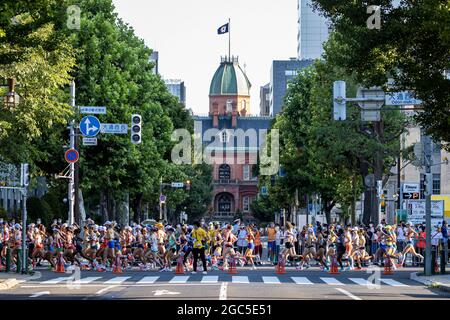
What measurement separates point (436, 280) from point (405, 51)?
271 inches

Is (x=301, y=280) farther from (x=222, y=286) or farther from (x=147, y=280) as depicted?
(x=222, y=286)

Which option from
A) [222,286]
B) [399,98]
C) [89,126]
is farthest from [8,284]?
[89,126]

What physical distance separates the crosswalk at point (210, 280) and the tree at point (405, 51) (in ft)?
16.5

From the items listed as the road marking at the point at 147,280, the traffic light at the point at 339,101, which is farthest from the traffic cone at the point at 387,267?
the road marking at the point at 147,280

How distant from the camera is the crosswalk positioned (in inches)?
1282

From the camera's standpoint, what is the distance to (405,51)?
1334 inches

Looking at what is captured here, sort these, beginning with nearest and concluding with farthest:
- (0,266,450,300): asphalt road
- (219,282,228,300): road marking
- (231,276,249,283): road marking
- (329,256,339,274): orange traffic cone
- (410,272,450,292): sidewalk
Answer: (219,282,228,300): road marking, (0,266,450,300): asphalt road, (410,272,450,292): sidewalk, (231,276,249,283): road marking, (329,256,339,274): orange traffic cone

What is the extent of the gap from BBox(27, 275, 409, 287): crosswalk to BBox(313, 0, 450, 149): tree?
5032 mm

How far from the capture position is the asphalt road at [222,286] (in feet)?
84.4

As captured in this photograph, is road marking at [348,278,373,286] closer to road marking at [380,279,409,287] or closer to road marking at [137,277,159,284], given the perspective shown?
road marking at [380,279,409,287]

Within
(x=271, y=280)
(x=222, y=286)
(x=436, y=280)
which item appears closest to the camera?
(x=222, y=286)

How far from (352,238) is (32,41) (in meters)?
16.0

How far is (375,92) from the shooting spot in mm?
36156

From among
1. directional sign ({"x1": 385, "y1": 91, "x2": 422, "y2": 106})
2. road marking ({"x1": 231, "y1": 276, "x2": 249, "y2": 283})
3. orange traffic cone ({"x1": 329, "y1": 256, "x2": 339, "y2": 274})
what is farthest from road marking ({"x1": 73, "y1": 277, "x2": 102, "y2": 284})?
directional sign ({"x1": 385, "y1": 91, "x2": 422, "y2": 106})
